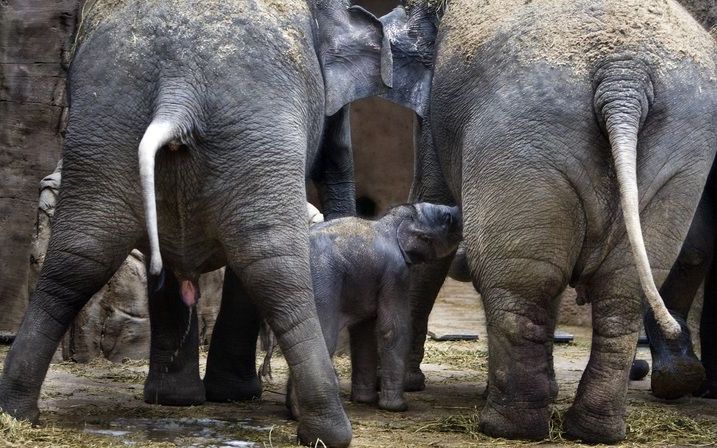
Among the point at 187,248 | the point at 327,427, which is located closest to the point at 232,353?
the point at 187,248

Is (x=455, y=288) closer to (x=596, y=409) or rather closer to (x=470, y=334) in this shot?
(x=470, y=334)

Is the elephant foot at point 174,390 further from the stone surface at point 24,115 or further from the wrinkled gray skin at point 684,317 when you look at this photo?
the stone surface at point 24,115

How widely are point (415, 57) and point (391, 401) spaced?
1.88 meters

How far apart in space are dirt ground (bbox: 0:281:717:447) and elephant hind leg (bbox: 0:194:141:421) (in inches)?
8.0

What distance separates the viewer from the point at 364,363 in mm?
6586

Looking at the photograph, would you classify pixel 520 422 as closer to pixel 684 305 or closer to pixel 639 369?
pixel 684 305

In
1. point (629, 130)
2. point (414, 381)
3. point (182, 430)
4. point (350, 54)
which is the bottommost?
point (182, 430)

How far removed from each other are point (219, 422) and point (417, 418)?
0.94 m

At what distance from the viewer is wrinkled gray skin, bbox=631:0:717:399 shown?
674 cm

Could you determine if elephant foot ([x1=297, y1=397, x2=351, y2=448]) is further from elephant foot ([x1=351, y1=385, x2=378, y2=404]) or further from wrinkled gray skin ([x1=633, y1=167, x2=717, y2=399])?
wrinkled gray skin ([x1=633, y1=167, x2=717, y2=399])

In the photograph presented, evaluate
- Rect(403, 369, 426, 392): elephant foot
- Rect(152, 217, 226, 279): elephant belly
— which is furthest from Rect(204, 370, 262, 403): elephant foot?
Rect(152, 217, 226, 279): elephant belly

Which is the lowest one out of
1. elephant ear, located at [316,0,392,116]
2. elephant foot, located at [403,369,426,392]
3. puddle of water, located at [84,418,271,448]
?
puddle of water, located at [84,418,271,448]

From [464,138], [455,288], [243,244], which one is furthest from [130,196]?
[455,288]

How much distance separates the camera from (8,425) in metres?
5.11
